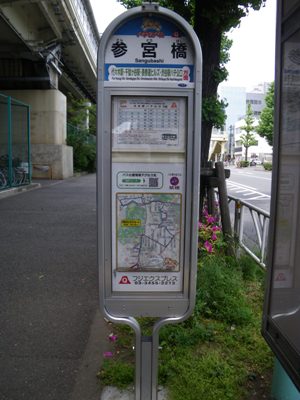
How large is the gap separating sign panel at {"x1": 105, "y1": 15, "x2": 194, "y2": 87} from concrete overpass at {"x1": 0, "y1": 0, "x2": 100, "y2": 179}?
12.3 metres

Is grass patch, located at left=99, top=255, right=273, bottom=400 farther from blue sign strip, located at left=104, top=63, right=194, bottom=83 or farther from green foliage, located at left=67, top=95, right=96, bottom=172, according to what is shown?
green foliage, located at left=67, top=95, right=96, bottom=172

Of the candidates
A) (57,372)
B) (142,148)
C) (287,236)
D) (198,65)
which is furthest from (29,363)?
(198,65)

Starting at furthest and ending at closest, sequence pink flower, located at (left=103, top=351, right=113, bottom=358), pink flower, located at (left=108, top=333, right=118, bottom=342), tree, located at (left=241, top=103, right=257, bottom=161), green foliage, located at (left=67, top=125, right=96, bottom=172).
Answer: tree, located at (left=241, top=103, right=257, bottom=161), green foliage, located at (left=67, top=125, right=96, bottom=172), pink flower, located at (left=108, top=333, right=118, bottom=342), pink flower, located at (left=103, top=351, right=113, bottom=358)

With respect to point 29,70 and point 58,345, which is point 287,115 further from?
point 29,70

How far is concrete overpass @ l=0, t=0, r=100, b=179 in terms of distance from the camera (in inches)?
559

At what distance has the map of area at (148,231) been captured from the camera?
2195 millimetres

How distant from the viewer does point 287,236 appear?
2.05 metres

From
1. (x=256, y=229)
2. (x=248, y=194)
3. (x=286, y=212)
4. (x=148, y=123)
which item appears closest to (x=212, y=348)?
(x=286, y=212)

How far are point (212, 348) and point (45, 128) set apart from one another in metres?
16.8

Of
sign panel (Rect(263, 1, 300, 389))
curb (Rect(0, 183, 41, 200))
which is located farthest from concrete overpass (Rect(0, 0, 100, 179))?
sign panel (Rect(263, 1, 300, 389))

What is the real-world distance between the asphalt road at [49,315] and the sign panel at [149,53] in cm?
201

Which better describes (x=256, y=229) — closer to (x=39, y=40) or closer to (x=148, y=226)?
(x=148, y=226)

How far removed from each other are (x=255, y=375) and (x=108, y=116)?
2.00 m

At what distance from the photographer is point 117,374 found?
2.71m
